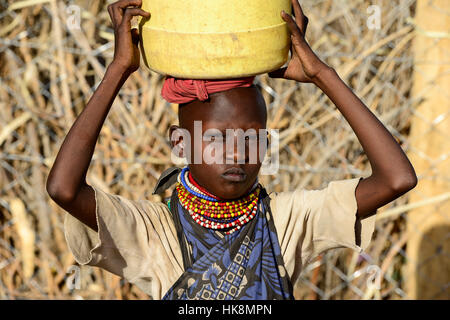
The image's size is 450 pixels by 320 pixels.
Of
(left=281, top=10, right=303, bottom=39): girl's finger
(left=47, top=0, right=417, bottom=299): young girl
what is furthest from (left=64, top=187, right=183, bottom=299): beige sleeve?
(left=281, top=10, right=303, bottom=39): girl's finger

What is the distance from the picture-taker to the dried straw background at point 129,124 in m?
3.31

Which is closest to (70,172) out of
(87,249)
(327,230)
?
(87,249)

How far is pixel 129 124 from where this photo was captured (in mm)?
3324

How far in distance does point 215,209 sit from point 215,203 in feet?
0.06

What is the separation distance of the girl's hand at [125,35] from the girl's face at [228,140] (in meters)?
0.21

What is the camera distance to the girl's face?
180 centimetres

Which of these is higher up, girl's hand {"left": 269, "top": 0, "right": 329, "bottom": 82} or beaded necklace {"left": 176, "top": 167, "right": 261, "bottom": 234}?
girl's hand {"left": 269, "top": 0, "right": 329, "bottom": 82}

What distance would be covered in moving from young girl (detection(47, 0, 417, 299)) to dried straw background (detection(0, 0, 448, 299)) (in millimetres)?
1408

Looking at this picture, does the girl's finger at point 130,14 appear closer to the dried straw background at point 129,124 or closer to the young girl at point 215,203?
the young girl at point 215,203

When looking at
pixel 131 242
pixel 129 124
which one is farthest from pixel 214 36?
pixel 129 124

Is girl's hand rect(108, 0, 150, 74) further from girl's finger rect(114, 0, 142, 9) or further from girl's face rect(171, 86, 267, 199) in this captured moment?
girl's face rect(171, 86, 267, 199)

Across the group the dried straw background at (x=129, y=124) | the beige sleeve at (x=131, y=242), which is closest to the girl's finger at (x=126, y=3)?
the beige sleeve at (x=131, y=242)

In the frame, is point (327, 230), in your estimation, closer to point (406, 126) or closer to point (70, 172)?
point (70, 172)

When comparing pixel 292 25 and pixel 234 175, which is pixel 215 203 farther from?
pixel 292 25
